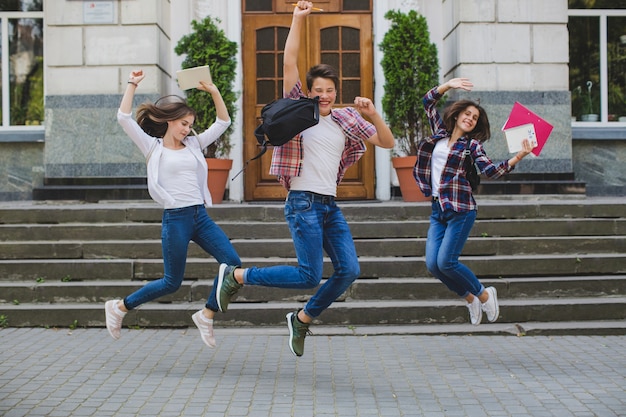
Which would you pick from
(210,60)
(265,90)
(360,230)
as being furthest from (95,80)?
(360,230)

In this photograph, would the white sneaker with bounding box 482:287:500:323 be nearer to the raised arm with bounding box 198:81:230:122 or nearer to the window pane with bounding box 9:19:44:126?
the raised arm with bounding box 198:81:230:122

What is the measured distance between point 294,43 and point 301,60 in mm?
6389

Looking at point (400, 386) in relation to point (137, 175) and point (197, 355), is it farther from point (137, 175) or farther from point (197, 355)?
point (137, 175)

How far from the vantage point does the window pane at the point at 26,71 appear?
Result: 12.0 meters

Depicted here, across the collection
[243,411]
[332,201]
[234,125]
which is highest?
[234,125]

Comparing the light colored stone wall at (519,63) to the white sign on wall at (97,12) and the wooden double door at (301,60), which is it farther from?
the white sign on wall at (97,12)

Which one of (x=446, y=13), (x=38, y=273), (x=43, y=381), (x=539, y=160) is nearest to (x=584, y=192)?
(x=539, y=160)

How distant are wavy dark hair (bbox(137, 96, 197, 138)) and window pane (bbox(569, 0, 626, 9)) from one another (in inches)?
321

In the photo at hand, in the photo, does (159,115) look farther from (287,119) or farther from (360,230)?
(360,230)

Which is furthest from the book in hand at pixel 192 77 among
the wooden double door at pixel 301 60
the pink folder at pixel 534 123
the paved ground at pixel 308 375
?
the wooden double door at pixel 301 60

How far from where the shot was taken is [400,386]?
525cm

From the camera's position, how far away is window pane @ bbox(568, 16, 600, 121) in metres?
12.0

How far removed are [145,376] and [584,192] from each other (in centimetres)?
719

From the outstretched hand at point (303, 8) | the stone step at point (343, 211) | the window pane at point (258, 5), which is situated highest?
the window pane at point (258, 5)
